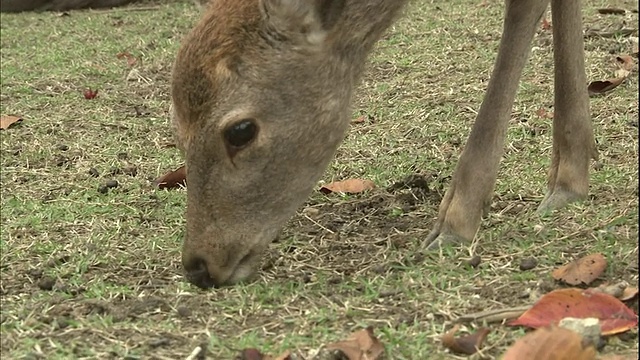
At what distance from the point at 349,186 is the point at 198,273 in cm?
130

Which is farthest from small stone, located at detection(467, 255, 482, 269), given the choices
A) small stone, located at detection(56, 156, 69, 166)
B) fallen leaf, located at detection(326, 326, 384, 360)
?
small stone, located at detection(56, 156, 69, 166)

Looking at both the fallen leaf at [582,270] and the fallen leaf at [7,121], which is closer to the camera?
the fallen leaf at [582,270]

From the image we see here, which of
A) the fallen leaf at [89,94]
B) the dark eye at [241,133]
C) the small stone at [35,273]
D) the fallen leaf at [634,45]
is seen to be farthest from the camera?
the fallen leaf at [89,94]

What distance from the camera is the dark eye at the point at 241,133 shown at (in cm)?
334

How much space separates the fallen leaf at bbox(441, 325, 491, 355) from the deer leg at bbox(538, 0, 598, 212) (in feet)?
4.83

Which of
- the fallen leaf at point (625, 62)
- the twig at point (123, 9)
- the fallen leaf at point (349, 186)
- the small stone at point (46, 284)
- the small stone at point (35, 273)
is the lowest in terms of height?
the twig at point (123, 9)

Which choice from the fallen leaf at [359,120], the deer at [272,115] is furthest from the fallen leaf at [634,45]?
the deer at [272,115]

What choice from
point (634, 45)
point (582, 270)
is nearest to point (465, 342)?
point (582, 270)

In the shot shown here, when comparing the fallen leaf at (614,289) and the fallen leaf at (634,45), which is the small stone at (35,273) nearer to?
the fallen leaf at (614,289)

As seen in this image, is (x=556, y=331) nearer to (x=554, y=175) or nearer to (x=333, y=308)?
(x=333, y=308)

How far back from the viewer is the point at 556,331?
2369mm

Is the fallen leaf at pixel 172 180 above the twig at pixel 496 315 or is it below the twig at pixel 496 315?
below

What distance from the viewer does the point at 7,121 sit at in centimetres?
615

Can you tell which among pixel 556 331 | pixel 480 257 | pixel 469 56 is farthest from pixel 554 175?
pixel 469 56
